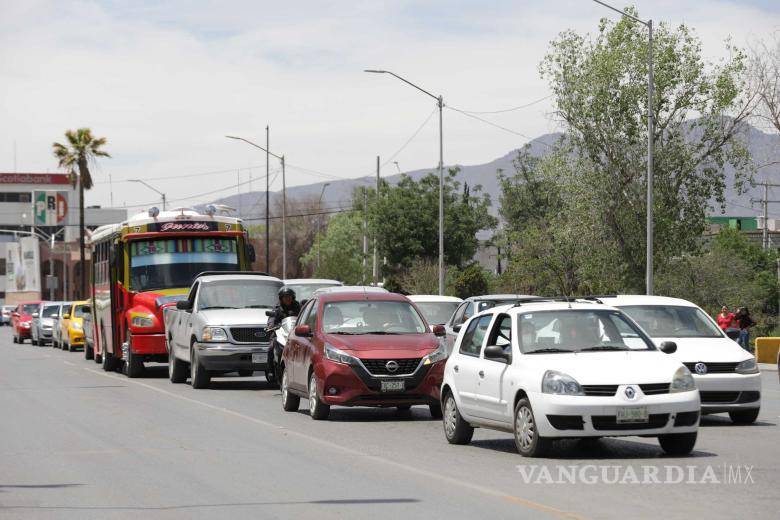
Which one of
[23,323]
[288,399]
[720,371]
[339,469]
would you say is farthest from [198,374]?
[23,323]

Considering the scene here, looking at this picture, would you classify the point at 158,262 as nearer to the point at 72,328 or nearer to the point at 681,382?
the point at 681,382

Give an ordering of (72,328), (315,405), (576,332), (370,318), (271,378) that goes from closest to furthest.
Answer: (576,332) < (315,405) < (370,318) < (271,378) < (72,328)

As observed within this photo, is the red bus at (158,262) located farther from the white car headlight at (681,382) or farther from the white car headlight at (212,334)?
the white car headlight at (681,382)

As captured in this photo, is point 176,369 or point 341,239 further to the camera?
point 341,239

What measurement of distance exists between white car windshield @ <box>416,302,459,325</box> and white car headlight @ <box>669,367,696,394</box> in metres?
14.6

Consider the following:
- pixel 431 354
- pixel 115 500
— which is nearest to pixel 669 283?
pixel 431 354

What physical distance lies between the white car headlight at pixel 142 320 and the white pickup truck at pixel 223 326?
1.66m

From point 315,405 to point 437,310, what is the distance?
34.0ft

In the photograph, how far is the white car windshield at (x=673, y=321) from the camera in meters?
18.6

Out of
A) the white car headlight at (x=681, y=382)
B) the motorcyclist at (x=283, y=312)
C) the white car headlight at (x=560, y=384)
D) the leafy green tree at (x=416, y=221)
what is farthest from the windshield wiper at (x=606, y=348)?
the leafy green tree at (x=416, y=221)

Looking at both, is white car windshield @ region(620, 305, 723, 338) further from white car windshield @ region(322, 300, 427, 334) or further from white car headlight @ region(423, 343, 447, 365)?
white car windshield @ region(322, 300, 427, 334)

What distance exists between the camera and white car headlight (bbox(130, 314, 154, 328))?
96.2 feet

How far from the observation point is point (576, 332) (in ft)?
47.3

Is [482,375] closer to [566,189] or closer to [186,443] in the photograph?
[186,443]
